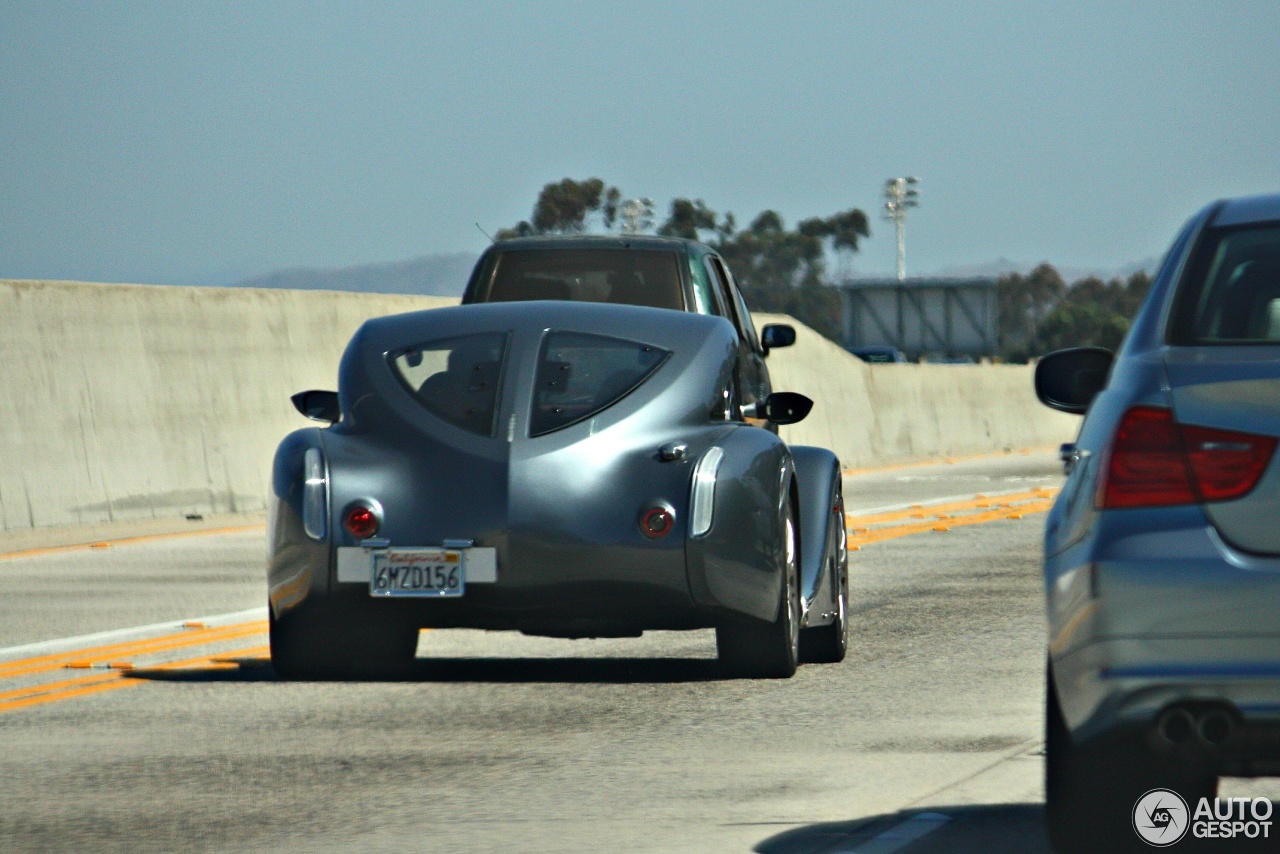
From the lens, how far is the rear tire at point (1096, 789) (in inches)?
210

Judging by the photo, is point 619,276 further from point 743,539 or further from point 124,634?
point 743,539

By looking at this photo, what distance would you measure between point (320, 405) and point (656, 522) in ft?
5.80

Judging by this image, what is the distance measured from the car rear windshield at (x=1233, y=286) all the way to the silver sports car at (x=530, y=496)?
321 cm

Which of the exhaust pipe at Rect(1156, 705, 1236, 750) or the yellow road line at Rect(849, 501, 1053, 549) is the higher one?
the exhaust pipe at Rect(1156, 705, 1236, 750)

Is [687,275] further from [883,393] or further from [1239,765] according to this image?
[883,393]

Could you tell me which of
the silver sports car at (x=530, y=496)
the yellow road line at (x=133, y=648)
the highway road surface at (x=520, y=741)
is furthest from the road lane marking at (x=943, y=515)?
the silver sports car at (x=530, y=496)

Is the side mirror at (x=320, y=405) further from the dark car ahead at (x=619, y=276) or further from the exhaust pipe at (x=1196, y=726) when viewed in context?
the exhaust pipe at (x=1196, y=726)

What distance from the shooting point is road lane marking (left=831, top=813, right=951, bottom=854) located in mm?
6031

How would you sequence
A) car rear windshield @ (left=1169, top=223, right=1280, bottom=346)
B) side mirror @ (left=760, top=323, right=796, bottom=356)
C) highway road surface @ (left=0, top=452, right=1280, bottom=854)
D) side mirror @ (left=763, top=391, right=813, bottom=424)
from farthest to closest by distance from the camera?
side mirror @ (left=760, top=323, right=796, bottom=356) < side mirror @ (left=763, top=391, right=813, bottom=424) < highway road surface @ (left=0, top=452, right=1280, bottom=854) < car rear windshield @ (left=1169, top=223, right=1280, bottom=346)

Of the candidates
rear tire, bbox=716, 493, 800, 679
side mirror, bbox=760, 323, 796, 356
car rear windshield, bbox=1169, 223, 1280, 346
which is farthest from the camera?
side mirror, bbox=760, 323, 796, 356

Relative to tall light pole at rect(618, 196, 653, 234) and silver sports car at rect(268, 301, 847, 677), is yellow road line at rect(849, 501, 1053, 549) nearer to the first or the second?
silver sports car at rect(268, 301, 847, 677)

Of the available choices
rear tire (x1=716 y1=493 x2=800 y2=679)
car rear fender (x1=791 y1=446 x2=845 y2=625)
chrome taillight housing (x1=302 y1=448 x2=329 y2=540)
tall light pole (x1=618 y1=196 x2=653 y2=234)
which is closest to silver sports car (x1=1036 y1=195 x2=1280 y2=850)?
rear tire (x1=716 y1=493 x2=800 y2=679)

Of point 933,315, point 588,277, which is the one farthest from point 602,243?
point 933,315

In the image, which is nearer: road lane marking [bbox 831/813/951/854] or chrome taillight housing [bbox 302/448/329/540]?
road lane marking [bbox 831/813/951/854]
